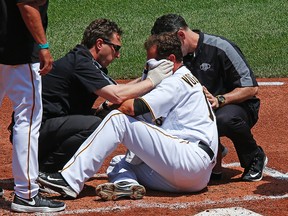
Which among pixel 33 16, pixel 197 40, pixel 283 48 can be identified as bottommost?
pixel 283 48

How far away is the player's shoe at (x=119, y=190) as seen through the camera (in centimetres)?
640

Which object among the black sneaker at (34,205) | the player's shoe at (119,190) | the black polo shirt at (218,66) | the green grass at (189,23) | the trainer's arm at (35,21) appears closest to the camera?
the trainer's arm at (35,21)

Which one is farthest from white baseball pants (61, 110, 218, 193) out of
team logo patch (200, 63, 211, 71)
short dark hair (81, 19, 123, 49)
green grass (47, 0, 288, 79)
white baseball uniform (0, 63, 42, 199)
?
green grass (47, 0, 288, 79)

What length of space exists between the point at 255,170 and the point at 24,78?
2.21 meters

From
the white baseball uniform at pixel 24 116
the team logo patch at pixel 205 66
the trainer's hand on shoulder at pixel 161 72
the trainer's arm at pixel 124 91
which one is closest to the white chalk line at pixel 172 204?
the white baseball uniform at pixel 24 116

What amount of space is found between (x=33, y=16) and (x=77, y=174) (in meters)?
1.24

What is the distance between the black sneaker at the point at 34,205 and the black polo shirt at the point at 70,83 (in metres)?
1.07

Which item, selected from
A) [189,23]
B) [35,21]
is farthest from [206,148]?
[189,23]

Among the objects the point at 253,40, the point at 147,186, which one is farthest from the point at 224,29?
the point at 147,186

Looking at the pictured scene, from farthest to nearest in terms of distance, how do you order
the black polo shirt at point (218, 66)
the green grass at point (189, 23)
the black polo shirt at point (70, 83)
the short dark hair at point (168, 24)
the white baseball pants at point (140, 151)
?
the green grass at point (189, 23)
the black polo shirt at point (218, 66)
the short dark hair at point (168, 24)
the black polo shirt at point (70, 83)
the white baseball pants at point (140, 151)

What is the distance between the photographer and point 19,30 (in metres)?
5.95

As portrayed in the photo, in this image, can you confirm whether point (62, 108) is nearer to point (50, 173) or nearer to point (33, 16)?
point (50, 173)

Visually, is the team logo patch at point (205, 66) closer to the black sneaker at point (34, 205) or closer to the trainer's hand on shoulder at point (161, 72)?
the trainer's hand on shoulder at point (161, 72)

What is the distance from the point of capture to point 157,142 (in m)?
6.35
